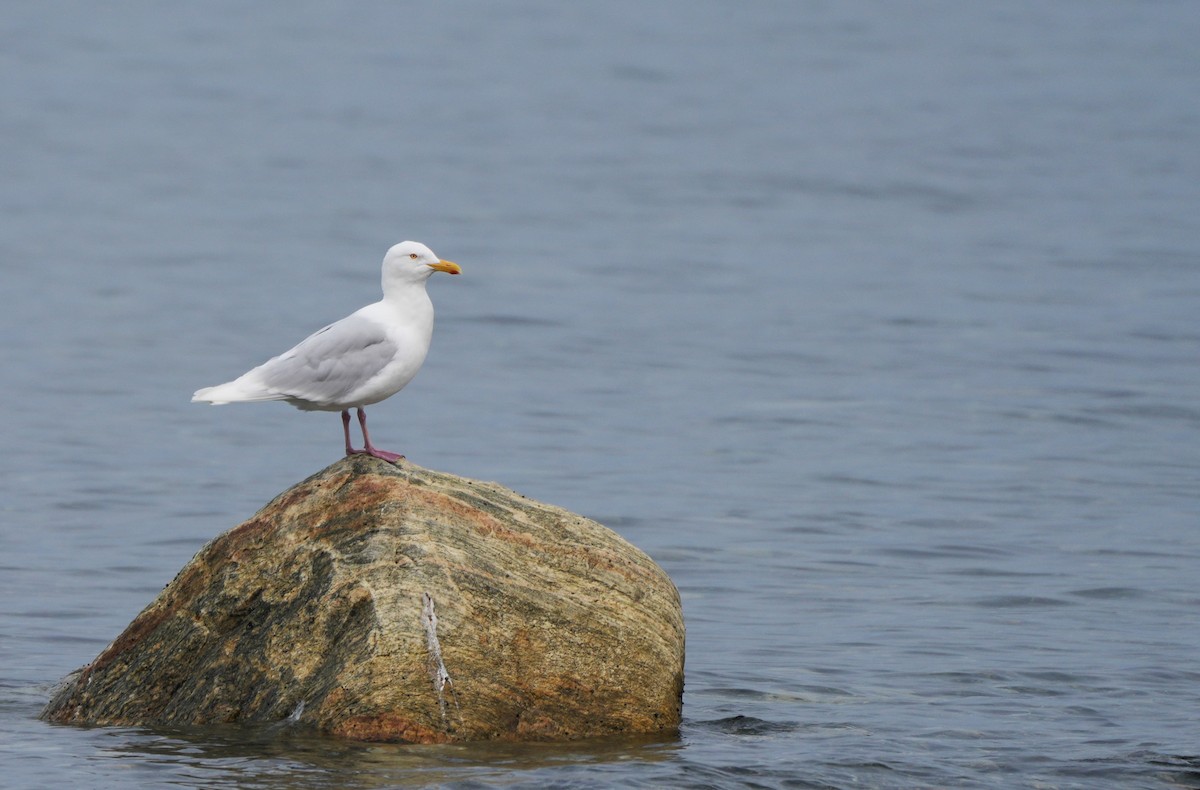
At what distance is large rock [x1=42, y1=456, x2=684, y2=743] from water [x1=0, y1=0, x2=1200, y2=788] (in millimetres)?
227

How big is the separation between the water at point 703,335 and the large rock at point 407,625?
0.75 feet

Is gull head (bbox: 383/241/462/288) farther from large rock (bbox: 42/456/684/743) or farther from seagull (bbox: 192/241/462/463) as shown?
large rock (bbox: 42/456/684/743)

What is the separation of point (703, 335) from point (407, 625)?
1836 centimetres

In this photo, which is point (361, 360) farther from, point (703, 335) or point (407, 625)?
point (703, 335)

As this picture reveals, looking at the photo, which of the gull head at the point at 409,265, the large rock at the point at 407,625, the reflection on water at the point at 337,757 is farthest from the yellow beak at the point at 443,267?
the reflection on water at the point at 337,757

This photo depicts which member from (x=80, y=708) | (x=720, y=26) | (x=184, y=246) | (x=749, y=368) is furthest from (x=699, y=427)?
(x=720, y=26)

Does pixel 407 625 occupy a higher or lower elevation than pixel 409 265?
lower

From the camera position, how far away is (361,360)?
29.8 feet

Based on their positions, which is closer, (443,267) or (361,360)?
(361,360)

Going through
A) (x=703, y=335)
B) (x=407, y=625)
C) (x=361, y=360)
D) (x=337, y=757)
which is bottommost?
(x=337, y=757)

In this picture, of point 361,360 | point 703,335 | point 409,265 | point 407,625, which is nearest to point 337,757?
point 407,625

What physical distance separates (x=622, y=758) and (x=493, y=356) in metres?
16.5

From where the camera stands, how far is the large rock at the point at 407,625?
857 cm

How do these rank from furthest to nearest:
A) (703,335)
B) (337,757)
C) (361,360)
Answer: (703,335) < (361,360) < (337,757)
